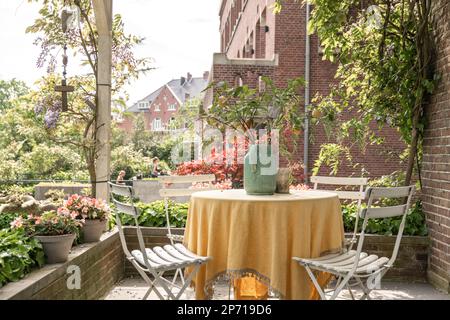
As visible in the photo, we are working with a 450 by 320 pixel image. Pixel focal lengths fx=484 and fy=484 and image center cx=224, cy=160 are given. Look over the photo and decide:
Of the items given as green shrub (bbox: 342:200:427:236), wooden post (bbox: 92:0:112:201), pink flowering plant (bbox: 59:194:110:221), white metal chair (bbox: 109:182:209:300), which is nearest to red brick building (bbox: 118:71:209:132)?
green shrub (bbox: 342:200:427:236)

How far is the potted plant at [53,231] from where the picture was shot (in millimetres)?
3238

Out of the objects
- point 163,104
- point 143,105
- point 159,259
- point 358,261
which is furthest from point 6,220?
point 143,105

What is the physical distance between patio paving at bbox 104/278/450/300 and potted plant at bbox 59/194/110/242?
59cm

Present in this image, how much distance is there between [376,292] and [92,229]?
2730mm

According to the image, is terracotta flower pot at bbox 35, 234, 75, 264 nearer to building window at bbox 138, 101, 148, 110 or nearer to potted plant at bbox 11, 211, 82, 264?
potted plant at bbox 11, 211, 82, 264

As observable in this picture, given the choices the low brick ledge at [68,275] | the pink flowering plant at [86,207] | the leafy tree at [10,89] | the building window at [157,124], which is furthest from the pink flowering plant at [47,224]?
the building window at [157,124]

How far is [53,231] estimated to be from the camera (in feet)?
11.1

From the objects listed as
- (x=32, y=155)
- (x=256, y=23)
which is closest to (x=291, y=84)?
(x=256, y=23)

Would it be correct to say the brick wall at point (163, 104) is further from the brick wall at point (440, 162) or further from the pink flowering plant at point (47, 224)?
the pink flowering plant at point (47, 224)

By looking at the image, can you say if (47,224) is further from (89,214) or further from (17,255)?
(89,214)

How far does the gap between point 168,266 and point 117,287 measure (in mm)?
1767

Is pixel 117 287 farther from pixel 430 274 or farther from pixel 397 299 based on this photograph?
pixel 430 274

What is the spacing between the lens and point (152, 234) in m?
5.17

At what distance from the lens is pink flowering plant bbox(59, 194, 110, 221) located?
3961 mm
